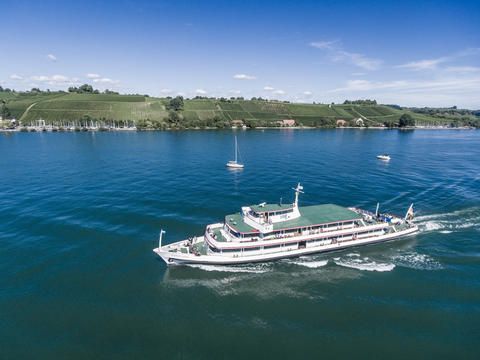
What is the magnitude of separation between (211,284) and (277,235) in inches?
606

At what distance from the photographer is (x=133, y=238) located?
2248 inches

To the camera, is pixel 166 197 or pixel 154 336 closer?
pixel 154 336

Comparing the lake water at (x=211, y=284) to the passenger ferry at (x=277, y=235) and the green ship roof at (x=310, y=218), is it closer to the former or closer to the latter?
the passenger ferry at (x=277, y=235)

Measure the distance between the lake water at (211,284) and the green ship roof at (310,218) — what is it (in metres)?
6.53

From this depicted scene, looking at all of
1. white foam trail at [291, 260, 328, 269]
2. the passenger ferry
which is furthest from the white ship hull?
white foam trail at [291, 260, 328, 269]

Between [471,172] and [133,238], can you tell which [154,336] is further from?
[471,172]

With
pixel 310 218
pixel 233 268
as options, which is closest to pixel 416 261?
pixel 310 218

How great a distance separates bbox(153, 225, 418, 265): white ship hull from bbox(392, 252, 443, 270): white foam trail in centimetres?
555

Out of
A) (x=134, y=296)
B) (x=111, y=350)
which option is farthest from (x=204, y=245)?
(x=111, y=350)

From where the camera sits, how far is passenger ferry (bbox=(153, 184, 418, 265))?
49.0 meters

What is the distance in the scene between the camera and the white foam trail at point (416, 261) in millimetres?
49000

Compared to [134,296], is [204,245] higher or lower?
higher

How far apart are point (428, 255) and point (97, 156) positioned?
456 ft

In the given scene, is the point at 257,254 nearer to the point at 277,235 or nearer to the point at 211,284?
the point at 277,235
